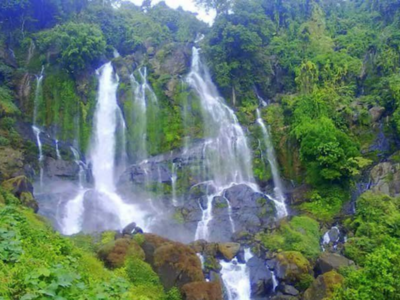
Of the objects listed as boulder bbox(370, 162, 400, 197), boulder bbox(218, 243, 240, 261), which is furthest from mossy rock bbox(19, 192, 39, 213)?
boulder bbox(370, 162, 400, 197)

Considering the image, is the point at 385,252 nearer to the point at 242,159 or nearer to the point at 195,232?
the point at 195,232

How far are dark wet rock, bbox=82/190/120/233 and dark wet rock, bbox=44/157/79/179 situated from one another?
2259 millimetres

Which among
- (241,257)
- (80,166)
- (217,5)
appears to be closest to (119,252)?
(241,257)

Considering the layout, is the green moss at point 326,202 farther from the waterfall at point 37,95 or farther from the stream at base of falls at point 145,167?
the waterfall at point 37,95

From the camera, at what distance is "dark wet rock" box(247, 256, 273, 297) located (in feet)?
48.5

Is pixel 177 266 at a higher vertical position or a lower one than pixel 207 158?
lower

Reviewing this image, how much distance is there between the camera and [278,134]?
2588 cm

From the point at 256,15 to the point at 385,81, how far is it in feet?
35.0

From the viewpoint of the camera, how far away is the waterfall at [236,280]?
14835mm

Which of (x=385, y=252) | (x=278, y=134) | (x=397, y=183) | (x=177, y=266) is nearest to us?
(x=385, y=252)

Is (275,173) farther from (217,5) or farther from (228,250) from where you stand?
(217,5)

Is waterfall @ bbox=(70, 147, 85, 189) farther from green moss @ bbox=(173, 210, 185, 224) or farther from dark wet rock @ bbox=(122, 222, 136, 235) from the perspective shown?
dark wet rock @ bbox=(122, 222, 136, 235)

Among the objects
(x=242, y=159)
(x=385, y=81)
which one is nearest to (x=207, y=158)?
(x=242, y=159)

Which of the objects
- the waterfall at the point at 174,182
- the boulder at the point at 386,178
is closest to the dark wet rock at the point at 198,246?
the waterfall at the point at 174,182
